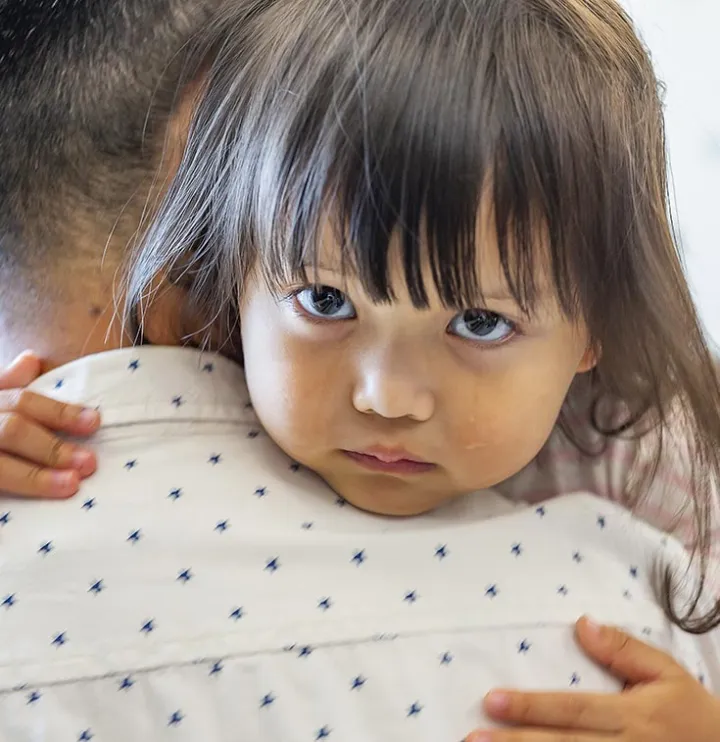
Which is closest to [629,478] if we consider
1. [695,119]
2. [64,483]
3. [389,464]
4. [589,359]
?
[589,359]

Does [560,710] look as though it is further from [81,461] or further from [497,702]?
[81,461]

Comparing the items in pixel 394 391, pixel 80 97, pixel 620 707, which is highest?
pixel 80 97

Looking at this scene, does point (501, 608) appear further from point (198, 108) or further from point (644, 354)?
point (198, 108)

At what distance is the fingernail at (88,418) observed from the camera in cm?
70

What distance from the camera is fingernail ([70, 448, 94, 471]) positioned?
686 mm

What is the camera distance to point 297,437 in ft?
2.27

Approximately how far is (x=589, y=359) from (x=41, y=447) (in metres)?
0.42

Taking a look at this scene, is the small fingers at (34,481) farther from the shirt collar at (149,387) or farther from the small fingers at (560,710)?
the small fingers at (560,710)

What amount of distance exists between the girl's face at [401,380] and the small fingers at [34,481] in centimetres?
15

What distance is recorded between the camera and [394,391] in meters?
0.62

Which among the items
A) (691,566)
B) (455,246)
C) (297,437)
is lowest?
(691,566)

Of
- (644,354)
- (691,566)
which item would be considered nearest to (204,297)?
(644,354)

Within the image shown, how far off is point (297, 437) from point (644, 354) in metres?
0.28

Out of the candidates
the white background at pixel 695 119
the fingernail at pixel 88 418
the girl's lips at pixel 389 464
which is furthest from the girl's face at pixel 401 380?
the white background at pixel 695 119
